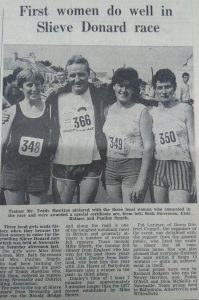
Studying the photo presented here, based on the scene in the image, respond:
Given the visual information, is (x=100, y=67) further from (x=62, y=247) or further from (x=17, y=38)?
(x=62, y=247)

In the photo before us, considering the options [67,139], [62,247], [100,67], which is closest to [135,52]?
[100,67]

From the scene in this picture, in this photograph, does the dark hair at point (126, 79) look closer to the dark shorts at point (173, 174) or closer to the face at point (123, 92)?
the face at point (123, 92)

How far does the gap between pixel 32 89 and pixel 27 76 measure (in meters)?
0.02

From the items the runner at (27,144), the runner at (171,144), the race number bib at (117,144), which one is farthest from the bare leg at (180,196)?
the runner at (27,144)

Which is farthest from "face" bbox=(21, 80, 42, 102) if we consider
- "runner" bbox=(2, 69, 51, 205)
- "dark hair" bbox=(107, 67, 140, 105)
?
"dark hair" bbox=(107, 67, 140, 105)

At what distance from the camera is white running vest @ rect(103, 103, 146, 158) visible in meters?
0.60

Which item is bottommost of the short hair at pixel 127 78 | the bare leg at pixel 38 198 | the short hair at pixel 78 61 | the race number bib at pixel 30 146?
the bare leg at pixel 38 198

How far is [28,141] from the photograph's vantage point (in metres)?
0.60

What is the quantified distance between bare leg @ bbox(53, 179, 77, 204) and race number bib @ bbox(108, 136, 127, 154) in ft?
0.28

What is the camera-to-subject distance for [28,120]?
601 millimetres

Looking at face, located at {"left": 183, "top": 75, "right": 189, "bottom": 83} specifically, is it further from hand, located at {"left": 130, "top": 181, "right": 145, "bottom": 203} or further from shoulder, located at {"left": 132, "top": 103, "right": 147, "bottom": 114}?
hand, located at {"left": 130, "top": 181, "right": 145, "bottom": 203}

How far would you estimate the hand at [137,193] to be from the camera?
589 millimetres

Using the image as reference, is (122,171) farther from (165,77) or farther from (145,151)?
(165,77)

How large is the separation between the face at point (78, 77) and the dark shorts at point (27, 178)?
0.14 m
